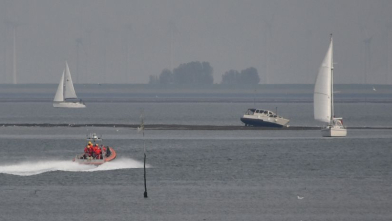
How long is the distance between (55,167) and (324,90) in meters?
58.8

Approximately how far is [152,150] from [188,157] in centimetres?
1093

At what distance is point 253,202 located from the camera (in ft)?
272

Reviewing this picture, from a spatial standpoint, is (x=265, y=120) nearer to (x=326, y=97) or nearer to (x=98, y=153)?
(x=326, y=97)

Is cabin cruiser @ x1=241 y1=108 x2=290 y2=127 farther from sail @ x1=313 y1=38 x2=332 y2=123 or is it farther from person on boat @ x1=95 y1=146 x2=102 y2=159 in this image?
person on boat @ x1=95 y1=146 x2=102 y2=159

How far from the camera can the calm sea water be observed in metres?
78.4

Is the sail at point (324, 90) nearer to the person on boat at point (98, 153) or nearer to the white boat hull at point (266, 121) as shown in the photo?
the white boat hull at point (266, 121)

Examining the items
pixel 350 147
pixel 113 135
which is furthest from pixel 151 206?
pixel 113 135

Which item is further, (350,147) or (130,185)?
(350,147)

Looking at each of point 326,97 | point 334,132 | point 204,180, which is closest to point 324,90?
point 326,97

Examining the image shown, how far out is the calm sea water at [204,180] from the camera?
78.4 metres

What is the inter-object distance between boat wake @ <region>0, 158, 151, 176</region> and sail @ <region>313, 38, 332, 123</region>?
4864 centimetres

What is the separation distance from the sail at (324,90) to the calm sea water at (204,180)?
3895 mm

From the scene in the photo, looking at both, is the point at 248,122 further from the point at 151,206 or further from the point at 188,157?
the point at 151,206

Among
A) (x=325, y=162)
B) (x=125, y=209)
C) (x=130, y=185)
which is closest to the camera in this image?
(x=125, y=209)
